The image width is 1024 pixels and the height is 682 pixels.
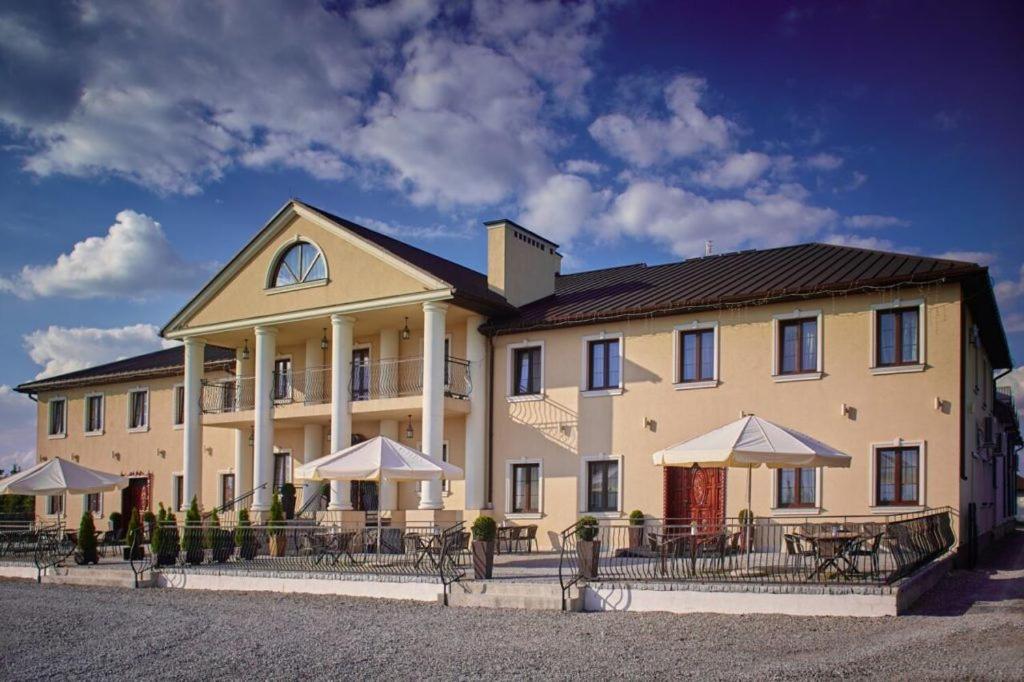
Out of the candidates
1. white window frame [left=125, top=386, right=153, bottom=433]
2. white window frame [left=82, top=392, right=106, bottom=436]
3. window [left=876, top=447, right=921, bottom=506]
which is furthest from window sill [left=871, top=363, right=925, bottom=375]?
white window frame [left=82, top=392, right=106, bottom=436]

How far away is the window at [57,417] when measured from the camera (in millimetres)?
35688

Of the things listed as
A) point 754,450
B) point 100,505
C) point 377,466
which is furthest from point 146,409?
point 754,450

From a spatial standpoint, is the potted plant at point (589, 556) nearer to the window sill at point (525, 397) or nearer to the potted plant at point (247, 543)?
the potted plant at point (247, 543)

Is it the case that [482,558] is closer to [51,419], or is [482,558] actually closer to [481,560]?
[481,560]

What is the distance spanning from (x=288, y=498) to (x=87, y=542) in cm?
513

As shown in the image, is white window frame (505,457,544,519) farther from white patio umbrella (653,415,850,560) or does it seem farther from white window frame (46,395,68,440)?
white window frame (46,395,68,440)

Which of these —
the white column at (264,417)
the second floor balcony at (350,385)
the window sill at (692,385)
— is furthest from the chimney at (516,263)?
the white column at (264,417)

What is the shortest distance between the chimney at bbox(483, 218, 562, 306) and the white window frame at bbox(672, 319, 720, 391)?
5036 mm

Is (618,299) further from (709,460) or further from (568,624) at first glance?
(568,624)

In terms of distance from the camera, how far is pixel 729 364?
21.1 metres

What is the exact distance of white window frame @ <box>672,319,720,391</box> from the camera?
21.3 metres

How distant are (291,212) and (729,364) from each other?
39.6ft

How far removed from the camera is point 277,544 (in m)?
20.1

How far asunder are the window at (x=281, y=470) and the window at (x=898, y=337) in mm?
16722
